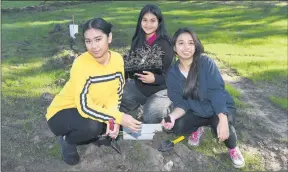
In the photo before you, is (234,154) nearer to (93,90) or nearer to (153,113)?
(153,113)

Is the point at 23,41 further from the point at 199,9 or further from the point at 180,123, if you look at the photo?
the point at 199,9

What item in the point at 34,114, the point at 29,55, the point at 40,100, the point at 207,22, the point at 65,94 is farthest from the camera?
the point at 207,22

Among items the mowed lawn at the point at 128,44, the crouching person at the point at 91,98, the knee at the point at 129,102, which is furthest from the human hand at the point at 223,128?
the knee at the point at 129,102

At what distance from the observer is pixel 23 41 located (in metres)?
10.5

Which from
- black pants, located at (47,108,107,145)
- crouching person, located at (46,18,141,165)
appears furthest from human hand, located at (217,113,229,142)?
black pants, located at (47,108,107,145)

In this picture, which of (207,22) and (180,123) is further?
(207,22)

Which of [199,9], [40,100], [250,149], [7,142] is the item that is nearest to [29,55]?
[40,100]

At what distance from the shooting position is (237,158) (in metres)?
4.23

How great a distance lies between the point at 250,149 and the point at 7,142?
318cm

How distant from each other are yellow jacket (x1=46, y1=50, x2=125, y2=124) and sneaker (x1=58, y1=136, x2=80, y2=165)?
40cm

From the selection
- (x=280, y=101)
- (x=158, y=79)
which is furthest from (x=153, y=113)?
(x=280, y=101)

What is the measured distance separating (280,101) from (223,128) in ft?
9.22

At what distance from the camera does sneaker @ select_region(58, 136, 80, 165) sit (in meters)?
4.08

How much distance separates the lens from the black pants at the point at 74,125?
3.87 meters
